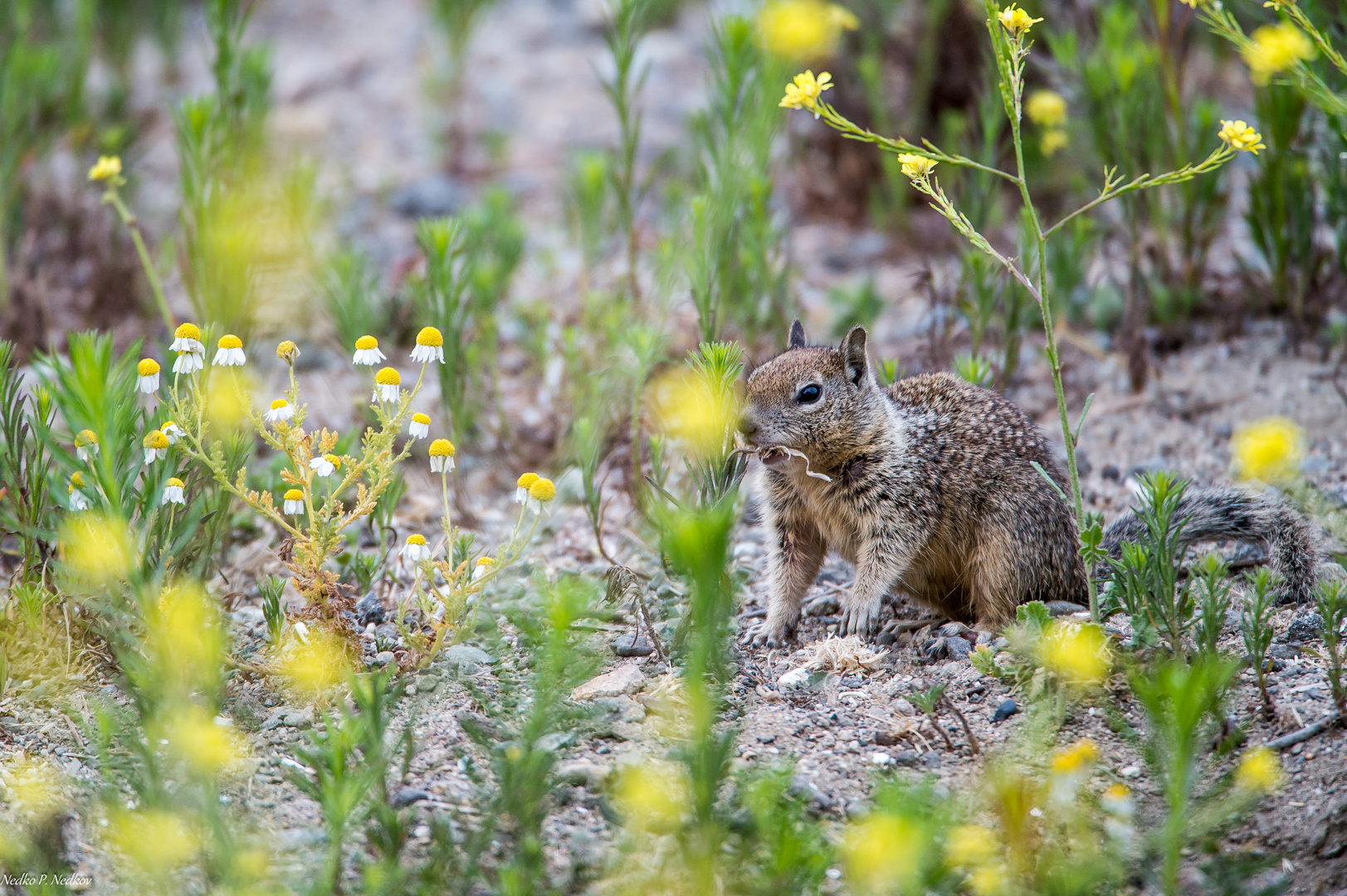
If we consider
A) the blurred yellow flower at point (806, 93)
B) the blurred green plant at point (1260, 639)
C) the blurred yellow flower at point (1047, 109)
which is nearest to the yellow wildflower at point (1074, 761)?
the blurred green plant at point (1260, 639)

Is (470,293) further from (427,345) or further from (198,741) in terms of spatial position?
(198,741)

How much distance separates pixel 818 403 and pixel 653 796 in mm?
1855

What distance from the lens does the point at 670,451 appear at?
540 cm

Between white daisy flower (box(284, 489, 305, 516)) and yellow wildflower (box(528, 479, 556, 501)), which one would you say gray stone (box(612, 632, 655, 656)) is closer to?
yellow wildflower (box(528, 479, 556, 501))

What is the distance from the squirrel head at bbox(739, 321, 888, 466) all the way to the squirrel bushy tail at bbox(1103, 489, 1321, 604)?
1008mm

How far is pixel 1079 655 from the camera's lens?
298 cm

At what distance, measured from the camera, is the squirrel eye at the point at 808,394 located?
162 inches

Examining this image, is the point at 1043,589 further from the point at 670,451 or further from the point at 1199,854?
the point at 670,451

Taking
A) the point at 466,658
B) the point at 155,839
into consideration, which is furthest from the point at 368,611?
the point at 155,839

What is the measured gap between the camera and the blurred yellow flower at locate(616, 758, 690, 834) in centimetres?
259

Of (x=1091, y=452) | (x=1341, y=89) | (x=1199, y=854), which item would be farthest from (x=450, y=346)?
(x=1341, y=89)

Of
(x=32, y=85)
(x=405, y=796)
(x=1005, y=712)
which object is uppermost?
(x=32, y=85)

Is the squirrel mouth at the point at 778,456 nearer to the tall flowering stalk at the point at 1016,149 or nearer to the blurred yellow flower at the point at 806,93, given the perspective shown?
the tall flowering stalk at the point at 1016,149

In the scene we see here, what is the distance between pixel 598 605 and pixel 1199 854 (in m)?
1.99
